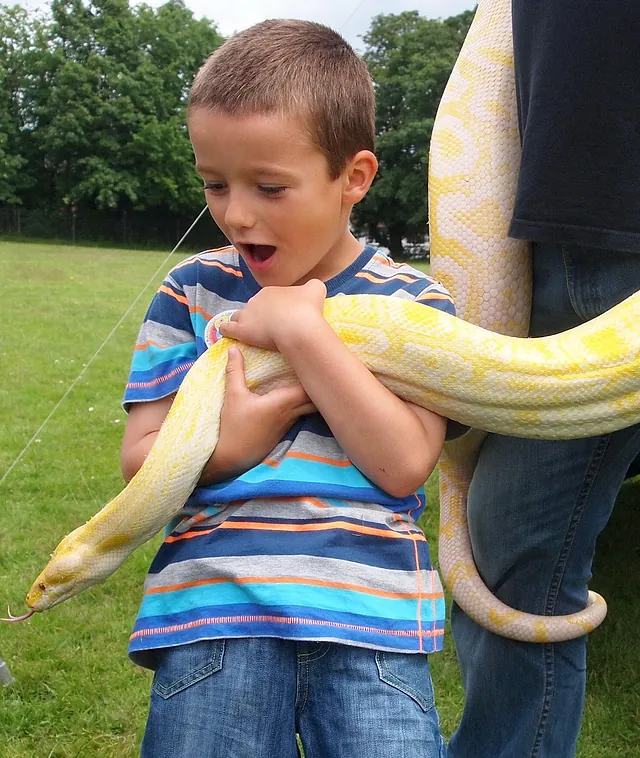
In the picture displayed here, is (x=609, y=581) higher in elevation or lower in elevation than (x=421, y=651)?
lower

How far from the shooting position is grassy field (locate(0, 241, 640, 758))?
3.52m

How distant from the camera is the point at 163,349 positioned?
81.7 inches

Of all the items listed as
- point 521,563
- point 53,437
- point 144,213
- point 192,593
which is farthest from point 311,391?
point 144,213

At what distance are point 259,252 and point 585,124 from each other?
0.91 m

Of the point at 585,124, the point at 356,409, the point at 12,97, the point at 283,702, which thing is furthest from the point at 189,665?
the point at 12,97

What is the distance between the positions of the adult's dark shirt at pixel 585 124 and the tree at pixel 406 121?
3548 cm

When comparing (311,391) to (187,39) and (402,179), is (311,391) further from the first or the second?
(187,39)

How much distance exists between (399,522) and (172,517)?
0.56m

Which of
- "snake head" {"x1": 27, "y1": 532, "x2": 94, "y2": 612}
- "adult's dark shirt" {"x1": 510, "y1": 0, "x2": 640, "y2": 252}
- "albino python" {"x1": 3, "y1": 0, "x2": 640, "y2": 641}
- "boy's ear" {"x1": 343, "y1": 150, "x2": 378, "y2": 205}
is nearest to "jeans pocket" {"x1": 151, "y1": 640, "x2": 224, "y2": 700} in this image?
"albino python" {"x1": 3, "y1": 0, "x2": 640, "y2": 641}

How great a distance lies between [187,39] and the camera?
52625 mm

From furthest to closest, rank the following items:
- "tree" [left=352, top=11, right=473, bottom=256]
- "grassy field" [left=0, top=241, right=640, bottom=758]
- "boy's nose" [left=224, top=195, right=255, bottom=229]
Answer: "tree" [left=352, top=11, right=473, bottom=256]
"grassy field" [left=0, top=241, right=640, bottom=758]
"boy's nose" [left=224, top=195, right=255, bottom=229]

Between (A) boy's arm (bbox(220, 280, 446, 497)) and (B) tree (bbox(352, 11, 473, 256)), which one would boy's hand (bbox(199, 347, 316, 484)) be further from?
(B) tree (bbox(352, 11, 473, 256))

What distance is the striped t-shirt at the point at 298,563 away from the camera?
5.73ft

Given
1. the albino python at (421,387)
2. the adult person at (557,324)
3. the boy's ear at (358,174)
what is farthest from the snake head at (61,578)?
the adult person at (557,324)
